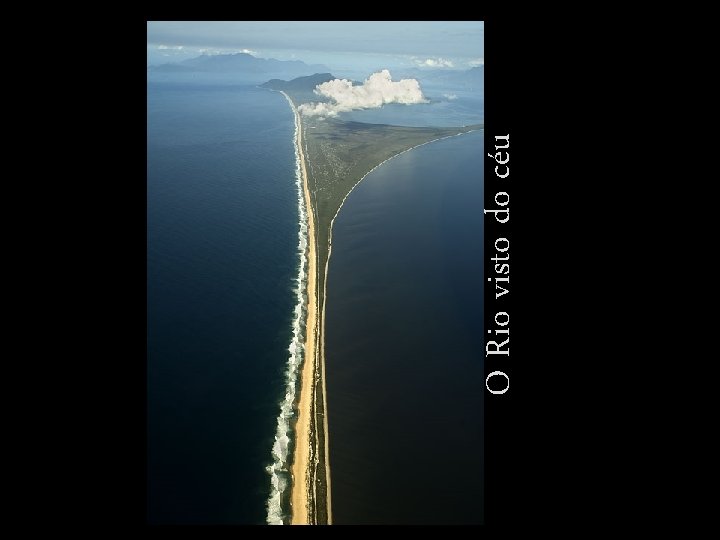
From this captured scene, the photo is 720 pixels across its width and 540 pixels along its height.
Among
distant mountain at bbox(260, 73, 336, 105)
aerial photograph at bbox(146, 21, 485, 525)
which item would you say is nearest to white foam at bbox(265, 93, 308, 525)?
aerial photograph at bbox(146, 21, 485, 525)

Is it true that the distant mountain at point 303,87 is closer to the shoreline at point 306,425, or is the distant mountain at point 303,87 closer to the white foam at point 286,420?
the white foam at point 286,420

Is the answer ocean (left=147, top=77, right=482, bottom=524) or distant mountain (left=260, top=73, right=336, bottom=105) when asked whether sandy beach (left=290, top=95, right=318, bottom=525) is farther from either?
distant mountain (left=260, top=73, right=336, bottom=105)

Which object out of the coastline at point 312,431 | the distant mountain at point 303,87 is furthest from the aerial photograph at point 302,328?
the distant mountain at point 303,87

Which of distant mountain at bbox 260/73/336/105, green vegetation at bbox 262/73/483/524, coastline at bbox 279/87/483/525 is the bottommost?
coastline at bbox 279/87/483/525

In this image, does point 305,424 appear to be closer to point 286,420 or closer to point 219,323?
point 286,420

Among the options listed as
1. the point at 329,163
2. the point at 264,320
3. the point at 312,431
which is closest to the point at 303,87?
the point at 329,163

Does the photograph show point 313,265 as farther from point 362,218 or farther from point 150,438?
point 150,438
